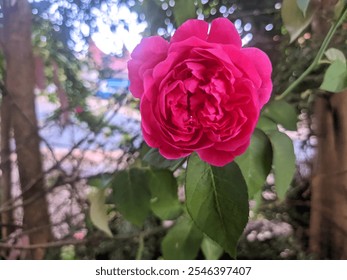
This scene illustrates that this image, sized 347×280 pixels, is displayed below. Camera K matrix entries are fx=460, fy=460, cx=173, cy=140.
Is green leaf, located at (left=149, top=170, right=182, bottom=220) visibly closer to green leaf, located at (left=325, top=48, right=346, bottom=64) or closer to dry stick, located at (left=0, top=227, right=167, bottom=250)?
dry stick, located at (left=0, top=227, right=167, bottom=250)

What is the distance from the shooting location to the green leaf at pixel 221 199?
0.87ft

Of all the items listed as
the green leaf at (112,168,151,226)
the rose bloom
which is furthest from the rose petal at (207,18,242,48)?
the green leaf at (112,168,151,226)

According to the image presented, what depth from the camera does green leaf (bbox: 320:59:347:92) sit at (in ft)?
0.95

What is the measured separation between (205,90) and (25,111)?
0.13 m

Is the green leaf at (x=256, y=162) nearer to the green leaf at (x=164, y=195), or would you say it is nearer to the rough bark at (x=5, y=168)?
the green leaf at (x=164, y=195)

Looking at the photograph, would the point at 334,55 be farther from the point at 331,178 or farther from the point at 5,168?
the point at 5,168

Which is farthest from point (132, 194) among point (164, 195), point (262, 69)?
point (262, 69)

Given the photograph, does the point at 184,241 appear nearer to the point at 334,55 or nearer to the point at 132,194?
the point at 132,194

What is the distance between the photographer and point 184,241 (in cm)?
32

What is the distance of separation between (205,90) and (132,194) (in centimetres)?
10

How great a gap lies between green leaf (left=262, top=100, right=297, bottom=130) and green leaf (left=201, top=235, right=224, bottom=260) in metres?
0.09

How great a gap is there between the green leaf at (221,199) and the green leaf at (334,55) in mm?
98

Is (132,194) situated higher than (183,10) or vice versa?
(183,10)

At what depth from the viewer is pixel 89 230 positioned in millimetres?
328
